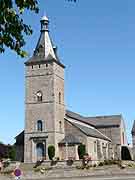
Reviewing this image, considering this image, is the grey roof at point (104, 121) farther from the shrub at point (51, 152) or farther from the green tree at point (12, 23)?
the green tree at point (12, 23)

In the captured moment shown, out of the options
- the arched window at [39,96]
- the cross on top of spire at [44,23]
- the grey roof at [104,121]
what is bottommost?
the grey roof at [104,121]

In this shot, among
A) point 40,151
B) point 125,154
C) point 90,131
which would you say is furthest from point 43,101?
point 125,154

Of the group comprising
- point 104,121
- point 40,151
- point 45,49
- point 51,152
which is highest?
point 45,49

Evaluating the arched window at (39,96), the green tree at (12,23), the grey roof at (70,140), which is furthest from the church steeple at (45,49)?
the green tree at (12,23)

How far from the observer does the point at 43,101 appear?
180 ft

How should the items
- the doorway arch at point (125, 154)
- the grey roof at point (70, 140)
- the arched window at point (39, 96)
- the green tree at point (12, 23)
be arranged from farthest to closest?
1. the doorway arch at point (125, 154)
2. the arched window at point (39, 96)
3. the grey roof at point (70, 140)
4. the green tree at point (12, 23)

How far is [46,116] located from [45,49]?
10.7 metres

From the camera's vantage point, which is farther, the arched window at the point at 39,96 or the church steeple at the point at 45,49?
the church steeple at the point at 45,49

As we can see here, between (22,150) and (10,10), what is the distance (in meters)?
50.8

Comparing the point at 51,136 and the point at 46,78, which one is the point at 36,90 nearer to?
the point at 46,78

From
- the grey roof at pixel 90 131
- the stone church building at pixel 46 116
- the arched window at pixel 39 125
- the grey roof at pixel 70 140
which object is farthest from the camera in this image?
the grey roof at pixel 90 131

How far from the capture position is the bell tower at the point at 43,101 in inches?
2090

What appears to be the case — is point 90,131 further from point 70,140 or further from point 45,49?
point 45,49

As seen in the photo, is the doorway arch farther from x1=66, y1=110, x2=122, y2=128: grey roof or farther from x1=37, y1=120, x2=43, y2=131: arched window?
x1=37, y1=120, x2=43, y2=131: arched window
